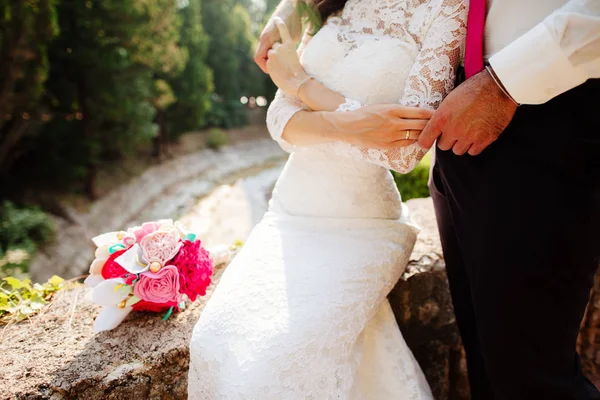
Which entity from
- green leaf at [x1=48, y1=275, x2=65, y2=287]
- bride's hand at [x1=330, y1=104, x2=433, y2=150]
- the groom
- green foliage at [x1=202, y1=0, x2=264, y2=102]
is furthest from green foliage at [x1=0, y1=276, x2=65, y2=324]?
green foliage at [x1=202, y1=0, x2=264, y2=102]

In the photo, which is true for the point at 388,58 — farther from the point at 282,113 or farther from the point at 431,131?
the point at 282,113

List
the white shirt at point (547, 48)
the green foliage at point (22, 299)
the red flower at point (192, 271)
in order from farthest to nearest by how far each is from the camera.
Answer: the green foliage at point (22, 299) < the red flower at point (192, 271) < the white shirt at point (547, 48)

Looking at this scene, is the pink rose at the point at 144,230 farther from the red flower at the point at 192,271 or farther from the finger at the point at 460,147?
the finger at the point at 460,147

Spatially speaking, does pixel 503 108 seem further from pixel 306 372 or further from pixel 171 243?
pixel 171 243

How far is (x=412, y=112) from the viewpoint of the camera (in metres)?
1.20

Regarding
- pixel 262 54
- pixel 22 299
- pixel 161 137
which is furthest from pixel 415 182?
pixel 161 137

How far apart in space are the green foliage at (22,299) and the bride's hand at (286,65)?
1461mm

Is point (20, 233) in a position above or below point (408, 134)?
below

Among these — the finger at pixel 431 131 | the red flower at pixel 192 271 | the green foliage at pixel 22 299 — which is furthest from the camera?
the green foliage at pixel 22 299

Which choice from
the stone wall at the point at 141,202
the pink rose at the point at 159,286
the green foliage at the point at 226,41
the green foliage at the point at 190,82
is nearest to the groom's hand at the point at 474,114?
the pink rose at the point at 159,286

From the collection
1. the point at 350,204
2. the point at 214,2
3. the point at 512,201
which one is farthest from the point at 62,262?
the point at 214,2

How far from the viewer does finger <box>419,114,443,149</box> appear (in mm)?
1144

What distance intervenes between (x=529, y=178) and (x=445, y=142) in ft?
0.77

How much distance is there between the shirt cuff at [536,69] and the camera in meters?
0.95
